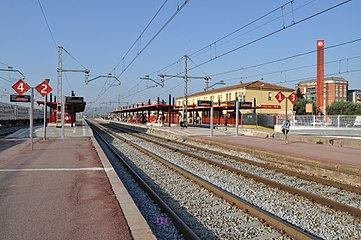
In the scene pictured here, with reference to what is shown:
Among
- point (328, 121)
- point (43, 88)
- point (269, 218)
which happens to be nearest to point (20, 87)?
point (43, 88)

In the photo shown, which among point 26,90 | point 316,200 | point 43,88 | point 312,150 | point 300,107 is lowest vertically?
point 316,200

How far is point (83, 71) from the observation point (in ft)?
106

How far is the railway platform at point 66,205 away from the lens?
414 cm

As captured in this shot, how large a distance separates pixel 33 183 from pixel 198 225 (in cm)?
384

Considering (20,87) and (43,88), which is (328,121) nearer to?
(43,88)

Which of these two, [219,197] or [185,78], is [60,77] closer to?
[185,78]

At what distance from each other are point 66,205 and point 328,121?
2897 centimetres

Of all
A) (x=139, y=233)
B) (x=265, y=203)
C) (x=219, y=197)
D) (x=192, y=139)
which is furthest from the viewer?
(x=192, y=139)

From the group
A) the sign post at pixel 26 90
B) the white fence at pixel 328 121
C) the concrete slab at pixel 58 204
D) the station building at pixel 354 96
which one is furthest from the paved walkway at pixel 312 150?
the station building at pixel 354 96

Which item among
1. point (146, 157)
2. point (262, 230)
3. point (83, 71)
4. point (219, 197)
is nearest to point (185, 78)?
point (83, 71)

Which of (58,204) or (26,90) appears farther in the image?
(26,90)

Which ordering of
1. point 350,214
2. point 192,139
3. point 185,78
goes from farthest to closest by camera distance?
point 185,78 → point 192,139 → point 350,214

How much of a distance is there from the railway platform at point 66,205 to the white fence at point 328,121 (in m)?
25.0

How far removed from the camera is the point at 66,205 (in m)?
5.35
